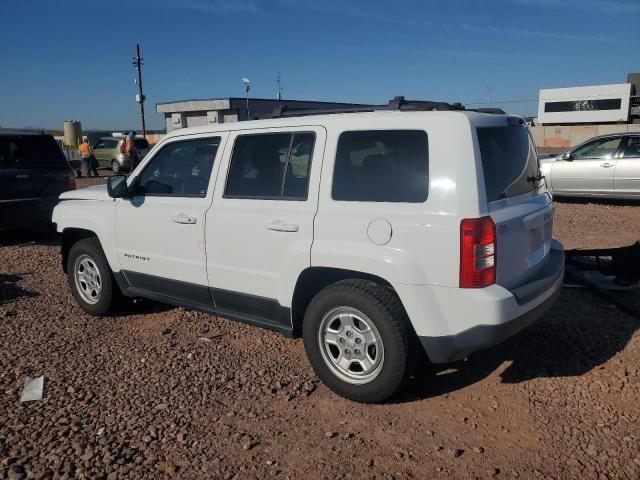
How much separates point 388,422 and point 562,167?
1016cm

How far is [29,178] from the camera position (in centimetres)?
827

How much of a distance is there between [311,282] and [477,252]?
3.88 feet

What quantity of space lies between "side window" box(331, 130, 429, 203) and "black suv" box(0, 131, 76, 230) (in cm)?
665

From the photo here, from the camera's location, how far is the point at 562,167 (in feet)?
38.5

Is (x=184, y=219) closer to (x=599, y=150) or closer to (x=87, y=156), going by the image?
(x=599, y=150)

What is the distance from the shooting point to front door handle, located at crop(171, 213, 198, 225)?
4.09 m

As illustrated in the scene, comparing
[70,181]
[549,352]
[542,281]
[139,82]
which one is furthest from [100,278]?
[139,82]

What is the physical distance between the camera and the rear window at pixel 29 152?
8.20 meters

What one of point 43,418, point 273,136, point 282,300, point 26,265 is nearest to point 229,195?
point 273,136

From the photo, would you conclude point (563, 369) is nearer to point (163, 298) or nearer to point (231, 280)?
point (231, 280)

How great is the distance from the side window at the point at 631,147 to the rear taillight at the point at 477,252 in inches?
377

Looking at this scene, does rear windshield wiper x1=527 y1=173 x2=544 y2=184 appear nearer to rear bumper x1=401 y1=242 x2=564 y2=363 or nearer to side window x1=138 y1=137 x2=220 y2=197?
rear bumper x1=401 y1=242 x2=564 y2=363

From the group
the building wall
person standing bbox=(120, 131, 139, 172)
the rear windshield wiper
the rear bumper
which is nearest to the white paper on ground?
the rear bumper

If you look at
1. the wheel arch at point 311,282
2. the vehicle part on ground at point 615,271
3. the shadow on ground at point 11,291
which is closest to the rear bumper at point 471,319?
the wheel arch at point 311,282
